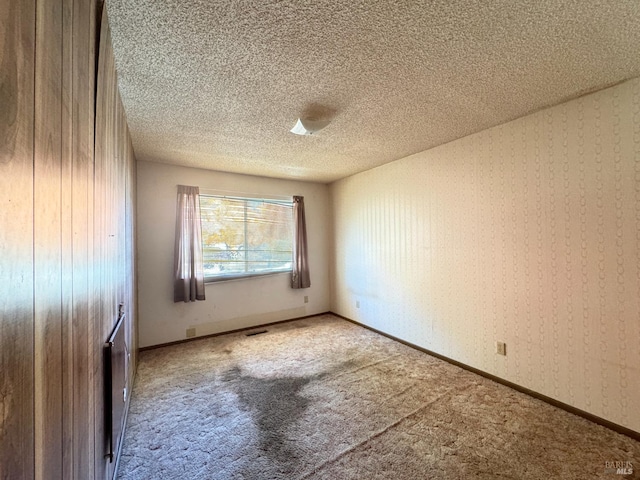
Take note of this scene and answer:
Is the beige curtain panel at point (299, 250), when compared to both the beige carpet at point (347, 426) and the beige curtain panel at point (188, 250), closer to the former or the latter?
the beige curtain panel at point (188, 250)

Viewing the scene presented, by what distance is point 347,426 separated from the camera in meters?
1.90

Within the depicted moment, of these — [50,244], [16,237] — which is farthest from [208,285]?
[16,237]

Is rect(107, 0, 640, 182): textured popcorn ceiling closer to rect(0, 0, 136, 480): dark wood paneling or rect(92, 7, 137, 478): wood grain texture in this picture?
rect(92, 7, 137, 478): wood grain texture

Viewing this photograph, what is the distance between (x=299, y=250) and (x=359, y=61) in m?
3.22

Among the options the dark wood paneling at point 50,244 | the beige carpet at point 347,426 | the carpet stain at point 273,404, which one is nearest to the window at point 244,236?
the beige carpet at point 347,426

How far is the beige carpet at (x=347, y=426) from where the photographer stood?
1559 mm

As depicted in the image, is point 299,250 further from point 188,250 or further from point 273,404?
point 273,404

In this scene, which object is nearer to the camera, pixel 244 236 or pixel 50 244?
pixel 50 244

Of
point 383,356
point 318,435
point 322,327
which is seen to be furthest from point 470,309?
point 322,327

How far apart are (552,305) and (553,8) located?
2010 millimetres

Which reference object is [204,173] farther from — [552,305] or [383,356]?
[552,305]

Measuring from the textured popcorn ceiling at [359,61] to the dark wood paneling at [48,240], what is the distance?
0.78m

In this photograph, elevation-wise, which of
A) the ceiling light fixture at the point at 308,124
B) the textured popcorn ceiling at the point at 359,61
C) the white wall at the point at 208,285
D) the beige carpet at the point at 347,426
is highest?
the textured popcorn ceiling at the point at 359,61

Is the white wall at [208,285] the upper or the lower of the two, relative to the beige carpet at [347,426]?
upper
